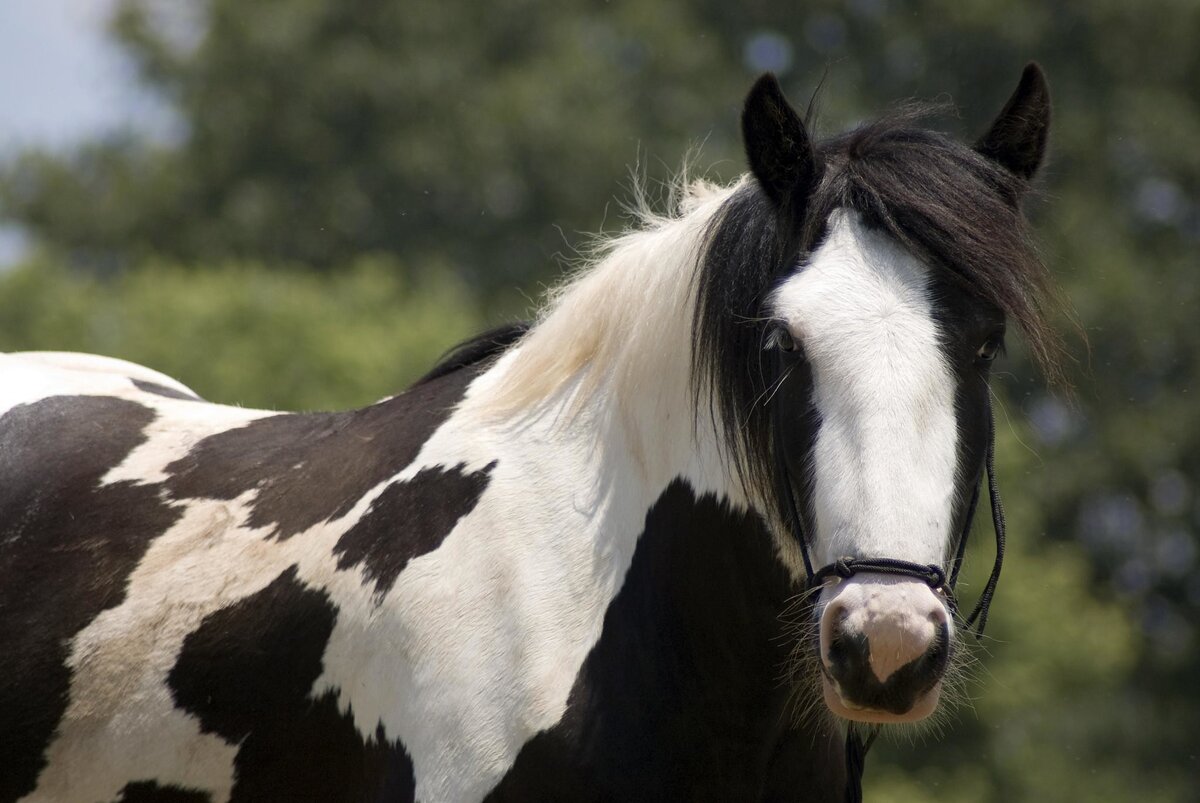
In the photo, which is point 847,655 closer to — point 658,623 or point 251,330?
point 658,623

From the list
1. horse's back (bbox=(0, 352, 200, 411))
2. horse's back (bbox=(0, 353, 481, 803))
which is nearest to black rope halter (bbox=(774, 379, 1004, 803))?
horse's back (bbox=(0, 353, 481, 803))

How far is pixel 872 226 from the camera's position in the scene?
11.1 feet

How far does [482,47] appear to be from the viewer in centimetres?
3189

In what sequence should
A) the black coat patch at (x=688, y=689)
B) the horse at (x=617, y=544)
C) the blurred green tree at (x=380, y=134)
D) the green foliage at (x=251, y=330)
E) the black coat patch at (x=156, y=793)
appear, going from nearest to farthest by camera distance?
the horse at (x=617, y=544) → the black coat patch at (x=688, y=689) → the black coat patch at (x=156, y=793) → the green foliage at (x=251, y=330) → the blurred green tree at (x=380, y=134)

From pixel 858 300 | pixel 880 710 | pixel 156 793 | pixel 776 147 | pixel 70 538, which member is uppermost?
pixel 70 538

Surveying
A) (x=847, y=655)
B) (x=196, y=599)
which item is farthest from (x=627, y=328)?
(x=196, y=599)

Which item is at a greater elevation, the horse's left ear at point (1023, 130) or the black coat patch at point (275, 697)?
the horse's left ear at point (1023, 130)

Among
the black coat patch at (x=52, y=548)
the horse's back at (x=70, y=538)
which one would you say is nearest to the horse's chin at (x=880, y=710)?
the horse's back at (x=70, y=538)

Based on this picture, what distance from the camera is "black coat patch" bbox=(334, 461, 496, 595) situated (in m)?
3.73

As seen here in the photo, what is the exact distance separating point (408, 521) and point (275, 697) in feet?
1.76

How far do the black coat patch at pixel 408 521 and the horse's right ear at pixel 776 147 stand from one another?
3.12ft

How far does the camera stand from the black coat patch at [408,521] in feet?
12.3

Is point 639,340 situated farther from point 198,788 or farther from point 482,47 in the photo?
point 482,47

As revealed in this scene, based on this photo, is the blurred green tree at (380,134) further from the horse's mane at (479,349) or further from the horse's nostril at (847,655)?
the horse's nostril at (847,655)
